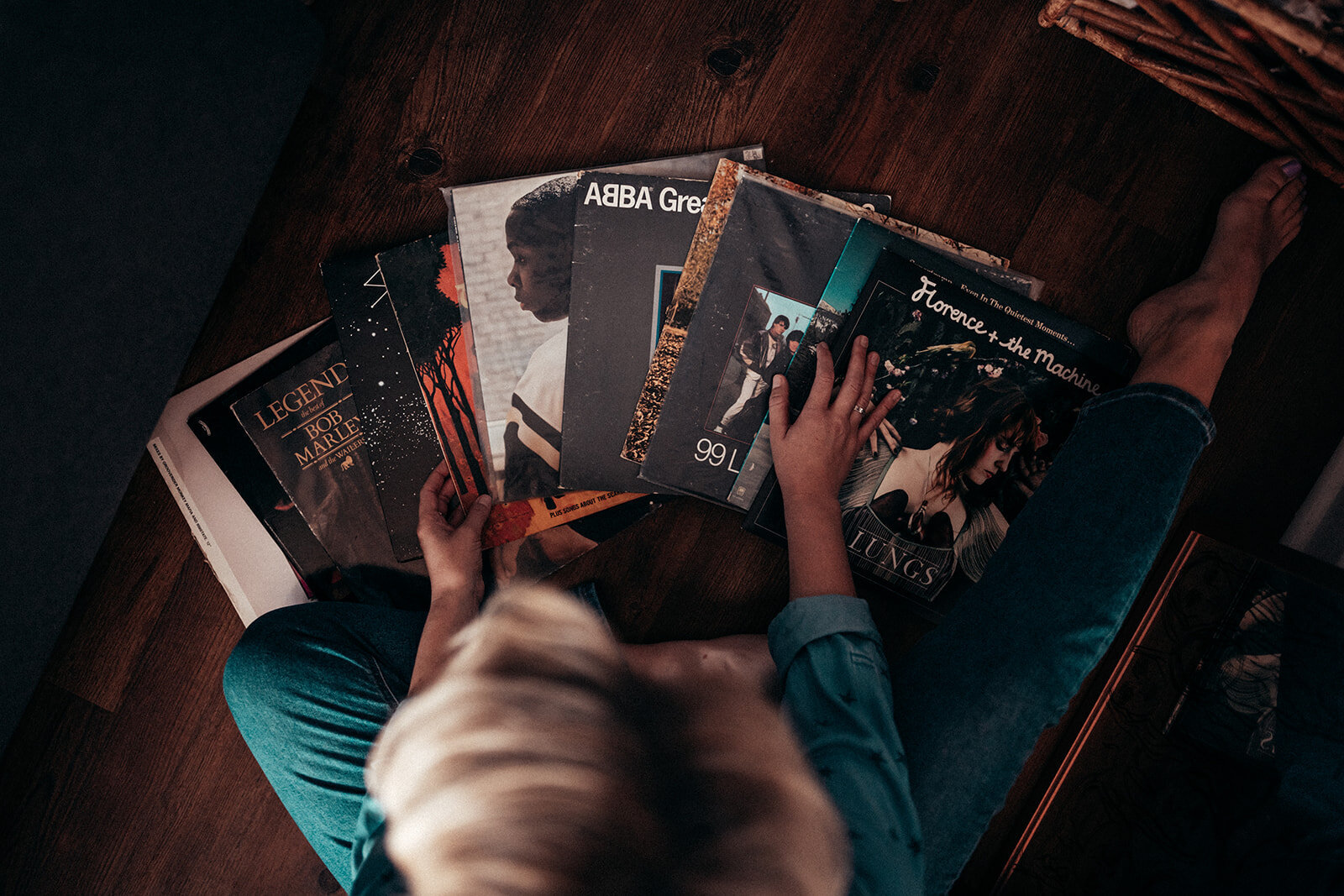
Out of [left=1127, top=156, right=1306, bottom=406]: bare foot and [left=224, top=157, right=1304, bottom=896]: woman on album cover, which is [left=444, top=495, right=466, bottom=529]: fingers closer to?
[left=224, top=157, right=1304, bottom=896]: woman on album cover

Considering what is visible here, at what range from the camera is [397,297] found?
2.77 feet

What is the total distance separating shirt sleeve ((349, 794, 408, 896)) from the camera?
19.3 inches

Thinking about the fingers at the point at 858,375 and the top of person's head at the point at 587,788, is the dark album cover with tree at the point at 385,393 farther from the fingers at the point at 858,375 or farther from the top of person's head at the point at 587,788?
the fingers at the point at 858,375

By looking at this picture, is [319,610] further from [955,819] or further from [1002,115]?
[1002,115]

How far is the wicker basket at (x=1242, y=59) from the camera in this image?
594mm

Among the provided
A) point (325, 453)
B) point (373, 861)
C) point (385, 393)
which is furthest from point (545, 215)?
point (373, 861)

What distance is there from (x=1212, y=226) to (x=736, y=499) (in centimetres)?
66

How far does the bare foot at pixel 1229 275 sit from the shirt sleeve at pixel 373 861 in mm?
857

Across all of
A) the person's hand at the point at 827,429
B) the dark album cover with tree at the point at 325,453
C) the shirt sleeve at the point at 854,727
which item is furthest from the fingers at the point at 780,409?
the dark album cover with tree at the point at 325,453

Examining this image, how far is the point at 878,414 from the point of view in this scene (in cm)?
80

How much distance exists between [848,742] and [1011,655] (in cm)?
18

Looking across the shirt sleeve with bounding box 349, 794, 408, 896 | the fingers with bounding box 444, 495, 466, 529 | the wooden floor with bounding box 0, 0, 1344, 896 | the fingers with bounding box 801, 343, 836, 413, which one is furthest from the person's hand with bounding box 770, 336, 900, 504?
the shirt sleeve with bounding box 349, 794, 408, 896

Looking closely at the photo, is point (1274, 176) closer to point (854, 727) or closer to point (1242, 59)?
point (1242, 59)

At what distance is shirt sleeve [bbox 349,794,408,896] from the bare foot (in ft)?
2.81
